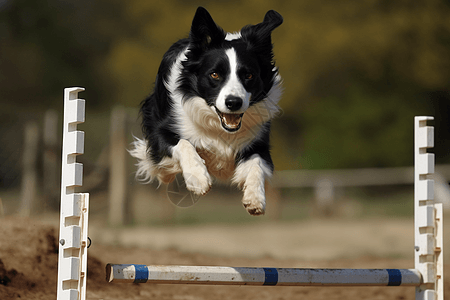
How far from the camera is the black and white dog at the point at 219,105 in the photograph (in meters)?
3.65

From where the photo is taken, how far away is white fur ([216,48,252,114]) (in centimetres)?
353

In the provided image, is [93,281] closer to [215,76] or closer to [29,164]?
[215,76]

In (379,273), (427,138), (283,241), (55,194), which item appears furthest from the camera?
(283,241)

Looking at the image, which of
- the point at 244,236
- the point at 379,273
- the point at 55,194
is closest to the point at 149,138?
the point at 379,273

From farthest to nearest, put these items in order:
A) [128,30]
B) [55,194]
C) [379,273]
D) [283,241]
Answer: [128,30] < [283,241] < [55,194] < [379,273]

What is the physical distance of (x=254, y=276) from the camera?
3.54 meters

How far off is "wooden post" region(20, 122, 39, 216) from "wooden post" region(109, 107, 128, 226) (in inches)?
48.3

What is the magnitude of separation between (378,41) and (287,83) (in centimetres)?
304

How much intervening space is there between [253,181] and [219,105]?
0.53m

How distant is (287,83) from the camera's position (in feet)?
52.5

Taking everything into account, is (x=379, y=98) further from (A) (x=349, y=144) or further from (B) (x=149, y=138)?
(B) (x=149, y=138)

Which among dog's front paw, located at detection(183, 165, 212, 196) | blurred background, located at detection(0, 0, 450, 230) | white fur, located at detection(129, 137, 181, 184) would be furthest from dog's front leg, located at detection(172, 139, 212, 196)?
blurred background, located at detection(0, 0, 450, 230)

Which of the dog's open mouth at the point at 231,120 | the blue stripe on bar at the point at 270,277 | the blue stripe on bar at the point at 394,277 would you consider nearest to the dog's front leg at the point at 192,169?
the dog's open mouth at the point at 231,120

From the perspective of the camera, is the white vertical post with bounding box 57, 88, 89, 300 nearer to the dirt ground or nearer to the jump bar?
the jump bar
